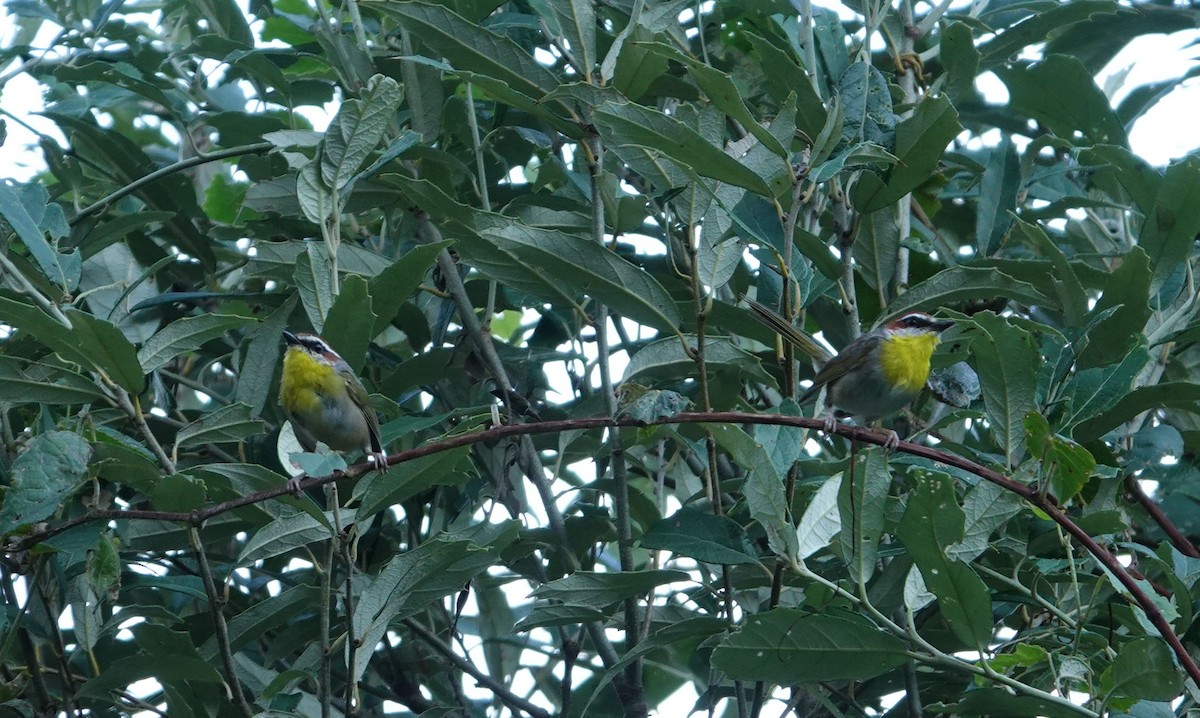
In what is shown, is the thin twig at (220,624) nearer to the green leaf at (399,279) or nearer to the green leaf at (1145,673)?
the green leaf at (399,279)

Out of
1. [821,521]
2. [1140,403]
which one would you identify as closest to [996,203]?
[1140,403]

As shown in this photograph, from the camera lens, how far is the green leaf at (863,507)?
3143 mm

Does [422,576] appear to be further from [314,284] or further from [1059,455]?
[1059,455]

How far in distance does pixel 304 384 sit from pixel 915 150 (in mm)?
2414

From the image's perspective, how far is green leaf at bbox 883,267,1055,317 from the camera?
3.86 meters

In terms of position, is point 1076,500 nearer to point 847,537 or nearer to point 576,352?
point 847,537

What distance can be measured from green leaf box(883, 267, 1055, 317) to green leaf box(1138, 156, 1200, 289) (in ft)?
1.20

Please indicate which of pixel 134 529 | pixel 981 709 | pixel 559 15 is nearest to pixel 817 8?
pixel 559 15

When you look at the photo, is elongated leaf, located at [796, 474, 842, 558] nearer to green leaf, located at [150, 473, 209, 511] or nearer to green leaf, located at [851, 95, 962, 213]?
green leaf, located at [851, 95, 962, 213]

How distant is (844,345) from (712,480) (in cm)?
127

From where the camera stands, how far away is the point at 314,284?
360 cm

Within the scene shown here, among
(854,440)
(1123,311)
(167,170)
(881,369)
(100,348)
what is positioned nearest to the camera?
(854,440)

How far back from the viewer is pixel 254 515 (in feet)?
12.9

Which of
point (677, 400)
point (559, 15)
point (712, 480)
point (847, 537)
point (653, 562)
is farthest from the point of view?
point (653, 562)
